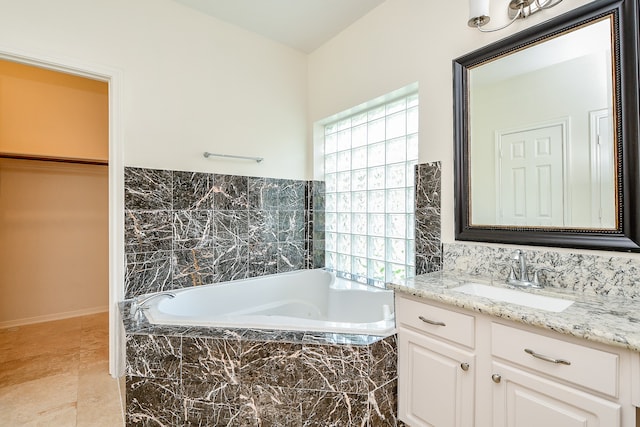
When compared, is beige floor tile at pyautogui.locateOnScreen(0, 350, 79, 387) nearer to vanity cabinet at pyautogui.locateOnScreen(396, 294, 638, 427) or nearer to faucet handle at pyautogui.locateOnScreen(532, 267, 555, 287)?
vanity cabinet at pyautogui.locateOnScreen(396, 294, 638, 427)

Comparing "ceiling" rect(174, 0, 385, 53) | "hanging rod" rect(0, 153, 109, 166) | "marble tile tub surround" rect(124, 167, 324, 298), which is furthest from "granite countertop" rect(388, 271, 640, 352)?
"hanging rod" rect(0, 153, 109, 166)

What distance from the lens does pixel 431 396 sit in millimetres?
1385

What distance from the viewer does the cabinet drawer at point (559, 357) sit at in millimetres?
911

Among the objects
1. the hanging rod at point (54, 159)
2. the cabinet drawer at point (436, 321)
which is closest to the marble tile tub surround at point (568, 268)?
the cabinet drawer at point (436, 321)

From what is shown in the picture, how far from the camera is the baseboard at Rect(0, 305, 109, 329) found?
3012 mm

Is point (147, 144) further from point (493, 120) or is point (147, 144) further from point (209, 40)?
point (493, 120)

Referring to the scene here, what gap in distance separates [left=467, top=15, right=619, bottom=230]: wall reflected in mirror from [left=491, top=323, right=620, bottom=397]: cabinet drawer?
65cm

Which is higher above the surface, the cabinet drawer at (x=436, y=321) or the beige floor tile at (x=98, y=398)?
the cabinet drawer at (x=436, y=321)

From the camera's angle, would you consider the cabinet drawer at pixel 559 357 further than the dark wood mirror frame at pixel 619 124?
No

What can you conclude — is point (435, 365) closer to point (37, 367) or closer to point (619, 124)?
point (619, 124)

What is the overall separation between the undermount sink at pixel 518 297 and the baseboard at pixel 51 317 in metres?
3.91

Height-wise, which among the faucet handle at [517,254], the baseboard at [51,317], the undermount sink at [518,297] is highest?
the faucet handle at [517,254]

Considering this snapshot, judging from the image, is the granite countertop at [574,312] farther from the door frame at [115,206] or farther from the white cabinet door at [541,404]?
the door frame at [115,206]

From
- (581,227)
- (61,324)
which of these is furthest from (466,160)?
(61,324)
